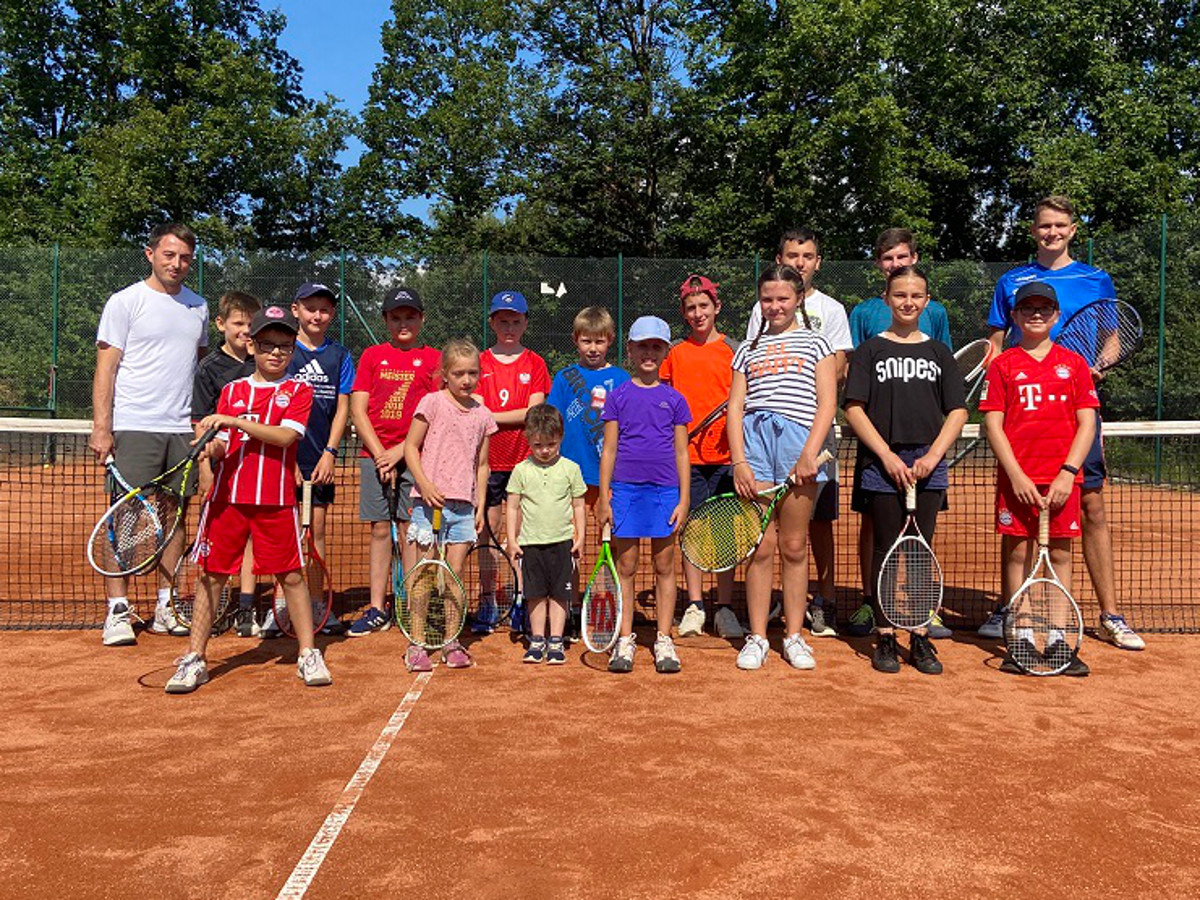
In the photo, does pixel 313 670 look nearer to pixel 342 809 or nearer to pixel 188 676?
pixel 188 676

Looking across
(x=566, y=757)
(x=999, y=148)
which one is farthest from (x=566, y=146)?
(x=566, y=757)

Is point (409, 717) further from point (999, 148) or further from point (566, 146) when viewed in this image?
point (999, 148)

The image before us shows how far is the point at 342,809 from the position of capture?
3.03m

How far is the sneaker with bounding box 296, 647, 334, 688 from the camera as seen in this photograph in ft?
14.1

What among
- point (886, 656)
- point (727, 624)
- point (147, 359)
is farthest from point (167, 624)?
point (886, 656)

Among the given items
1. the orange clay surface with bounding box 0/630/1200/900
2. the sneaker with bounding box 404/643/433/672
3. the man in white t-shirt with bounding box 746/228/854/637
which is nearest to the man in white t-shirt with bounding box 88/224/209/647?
the orange clay surface with bounding box 0/630/1200/900

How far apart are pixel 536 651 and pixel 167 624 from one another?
2000 millimetres

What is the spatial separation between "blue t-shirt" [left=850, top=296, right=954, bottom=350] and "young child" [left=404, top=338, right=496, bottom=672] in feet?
6.68

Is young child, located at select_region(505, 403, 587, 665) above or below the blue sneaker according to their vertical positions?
above

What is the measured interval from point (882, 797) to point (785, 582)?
1580 millimetres

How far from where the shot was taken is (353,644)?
506cm

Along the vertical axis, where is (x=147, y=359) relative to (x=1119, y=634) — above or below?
above

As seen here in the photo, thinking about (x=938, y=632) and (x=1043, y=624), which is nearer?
(x=1043, y=624)

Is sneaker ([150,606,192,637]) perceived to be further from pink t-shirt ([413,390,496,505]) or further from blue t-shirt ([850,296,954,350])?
blue t-shirt ([850,296,954,350])
